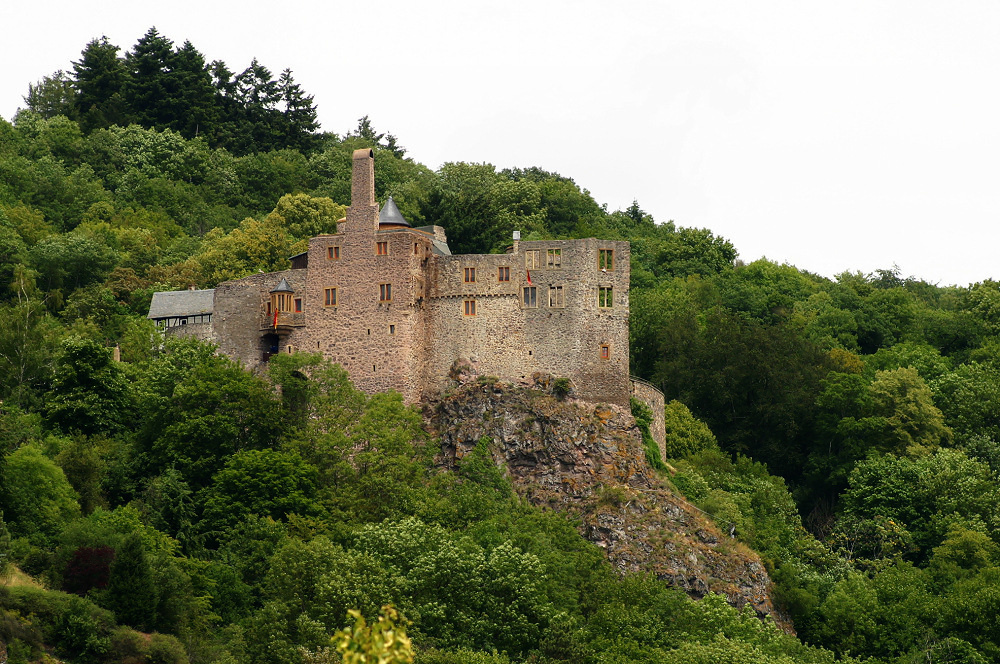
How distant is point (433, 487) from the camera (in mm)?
64125

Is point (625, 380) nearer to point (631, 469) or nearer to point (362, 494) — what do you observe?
point (631, 469)

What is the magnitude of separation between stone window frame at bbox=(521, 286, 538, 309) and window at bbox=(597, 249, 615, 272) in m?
3.04

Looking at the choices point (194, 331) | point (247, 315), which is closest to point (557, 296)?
point (247, 315)

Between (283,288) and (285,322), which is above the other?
(283,288)

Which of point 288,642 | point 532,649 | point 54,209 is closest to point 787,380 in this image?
point 532,649

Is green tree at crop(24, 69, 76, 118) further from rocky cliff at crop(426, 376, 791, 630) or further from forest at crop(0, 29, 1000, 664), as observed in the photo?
rocky cliff at crop(426, 376, 791, 630)

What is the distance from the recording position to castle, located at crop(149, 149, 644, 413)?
66938mm

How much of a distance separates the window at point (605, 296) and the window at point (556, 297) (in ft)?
5.12

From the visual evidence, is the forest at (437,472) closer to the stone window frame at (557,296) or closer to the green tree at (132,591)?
the green tree at (132,591)

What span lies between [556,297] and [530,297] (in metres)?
1.14

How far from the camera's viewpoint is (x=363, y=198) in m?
68.8

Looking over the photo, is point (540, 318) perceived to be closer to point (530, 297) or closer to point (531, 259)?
point (530, 297)

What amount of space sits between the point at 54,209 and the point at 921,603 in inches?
2429

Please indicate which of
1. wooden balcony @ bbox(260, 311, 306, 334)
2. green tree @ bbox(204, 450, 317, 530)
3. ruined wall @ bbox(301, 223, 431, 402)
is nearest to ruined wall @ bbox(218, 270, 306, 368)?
wooden balcony @ bbox(260, 311, 306, 334)
